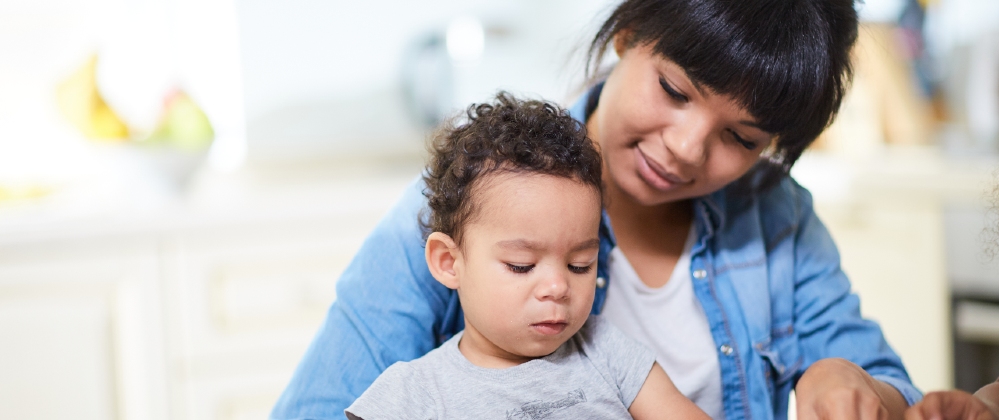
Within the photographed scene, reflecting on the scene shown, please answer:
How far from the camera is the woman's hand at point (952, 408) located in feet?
1.92

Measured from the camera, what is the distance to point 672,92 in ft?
2.66

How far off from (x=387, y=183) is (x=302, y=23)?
49cm

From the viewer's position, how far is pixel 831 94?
2.73 feet

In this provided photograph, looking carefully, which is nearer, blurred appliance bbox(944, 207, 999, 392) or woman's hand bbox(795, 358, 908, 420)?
woman's hand bbox(795, 358, 908, 420)

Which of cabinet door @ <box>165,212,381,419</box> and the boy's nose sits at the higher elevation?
the boy's nose

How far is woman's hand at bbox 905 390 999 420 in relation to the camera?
59 cm

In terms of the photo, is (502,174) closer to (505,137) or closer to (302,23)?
(505,137)

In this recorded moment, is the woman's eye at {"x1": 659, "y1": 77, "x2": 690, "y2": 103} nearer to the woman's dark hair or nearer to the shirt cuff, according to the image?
the woman's dark hair

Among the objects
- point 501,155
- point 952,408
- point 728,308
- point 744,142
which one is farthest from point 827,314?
point 501,155

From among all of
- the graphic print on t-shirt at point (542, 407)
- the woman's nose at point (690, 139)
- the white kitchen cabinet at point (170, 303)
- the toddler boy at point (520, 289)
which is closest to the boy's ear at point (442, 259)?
the toddler boy at point (520, 289)

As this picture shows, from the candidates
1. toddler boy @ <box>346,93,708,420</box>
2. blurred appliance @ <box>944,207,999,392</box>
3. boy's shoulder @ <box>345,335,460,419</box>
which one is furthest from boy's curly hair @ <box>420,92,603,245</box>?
blurred appliance @ <box>944,207,999,392</box>

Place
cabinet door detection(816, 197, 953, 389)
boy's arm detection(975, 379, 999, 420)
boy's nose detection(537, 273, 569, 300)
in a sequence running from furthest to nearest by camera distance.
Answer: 1. cabinet door detection(816, 197, 953, 389)
2. boy's nose detection(537, 273, 569, 300)
3. boy's arm detection(975, 379, 999, 420)

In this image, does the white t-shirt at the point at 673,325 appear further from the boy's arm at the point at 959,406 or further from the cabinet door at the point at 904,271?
the cabinet door at the point at 904,271

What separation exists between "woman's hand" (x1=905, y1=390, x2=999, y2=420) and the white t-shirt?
0.26 m
